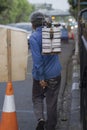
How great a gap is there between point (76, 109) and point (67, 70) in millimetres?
8127

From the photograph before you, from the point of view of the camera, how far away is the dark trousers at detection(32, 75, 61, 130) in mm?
6996

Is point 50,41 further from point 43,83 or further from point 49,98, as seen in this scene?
point 49,98

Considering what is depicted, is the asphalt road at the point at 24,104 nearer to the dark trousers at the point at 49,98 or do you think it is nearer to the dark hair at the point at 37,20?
the dark trousers at the point at 49,98

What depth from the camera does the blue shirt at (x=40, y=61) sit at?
675cm

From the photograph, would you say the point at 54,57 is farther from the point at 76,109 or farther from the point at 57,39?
the point at 76,109

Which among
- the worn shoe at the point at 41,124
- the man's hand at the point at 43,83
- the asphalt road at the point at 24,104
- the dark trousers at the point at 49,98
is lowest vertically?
the asphalt road at the point at 24,104

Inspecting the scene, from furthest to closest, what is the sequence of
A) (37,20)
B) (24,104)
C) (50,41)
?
(24,104), (37,20), (50,41)

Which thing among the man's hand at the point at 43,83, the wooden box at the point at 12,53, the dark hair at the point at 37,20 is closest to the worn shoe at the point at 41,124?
the man's hand at the point at 43,83

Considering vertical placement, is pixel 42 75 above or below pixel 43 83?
above

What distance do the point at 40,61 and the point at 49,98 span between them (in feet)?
1.99

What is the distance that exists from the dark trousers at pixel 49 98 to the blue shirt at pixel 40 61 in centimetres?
12

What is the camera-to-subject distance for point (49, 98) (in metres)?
7.04

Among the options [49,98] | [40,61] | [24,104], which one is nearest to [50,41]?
[40,61]

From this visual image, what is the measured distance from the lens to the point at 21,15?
93.9m
